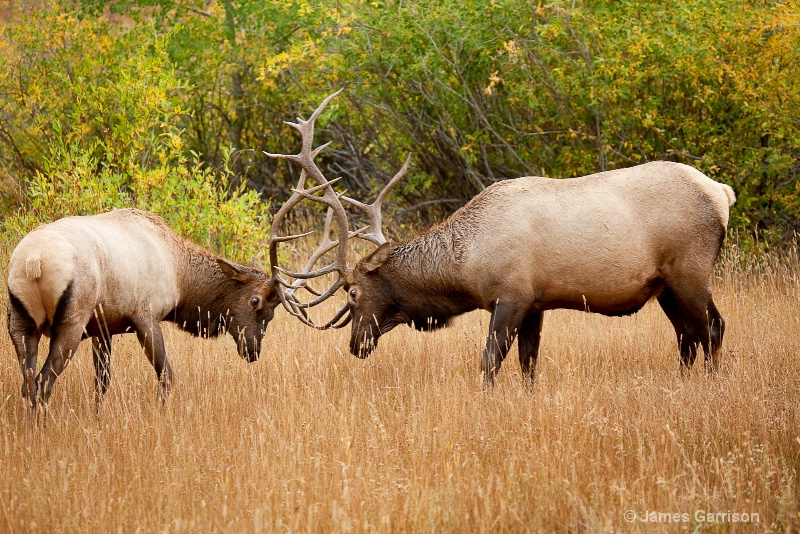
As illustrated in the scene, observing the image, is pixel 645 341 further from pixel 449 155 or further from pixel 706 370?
pixel 449 155

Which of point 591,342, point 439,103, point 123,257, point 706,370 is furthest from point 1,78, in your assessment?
point 706,370

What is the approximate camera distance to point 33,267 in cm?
553

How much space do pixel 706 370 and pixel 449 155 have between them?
6561mm

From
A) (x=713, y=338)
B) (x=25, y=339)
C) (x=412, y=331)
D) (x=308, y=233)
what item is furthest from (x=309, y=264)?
(x=713, y=338)

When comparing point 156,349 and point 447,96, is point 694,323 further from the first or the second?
point 447,96

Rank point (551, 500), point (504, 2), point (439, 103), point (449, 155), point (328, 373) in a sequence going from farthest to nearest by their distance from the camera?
point (449, 155)
point (439, 103)
point (504, 2)
point (328, 373)
point (551, 500)

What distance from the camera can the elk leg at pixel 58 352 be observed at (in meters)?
5.73

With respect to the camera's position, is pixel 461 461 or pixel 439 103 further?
pixel 439 103

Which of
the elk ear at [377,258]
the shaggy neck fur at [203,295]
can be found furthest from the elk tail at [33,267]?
the elk ear at [377,258]

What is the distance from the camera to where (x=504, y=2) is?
10.6 meters

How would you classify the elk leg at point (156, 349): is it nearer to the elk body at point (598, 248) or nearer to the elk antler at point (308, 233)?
the elk antler at point (308, 233)

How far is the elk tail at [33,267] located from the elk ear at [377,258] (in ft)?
8.13

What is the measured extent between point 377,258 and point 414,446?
2278mm

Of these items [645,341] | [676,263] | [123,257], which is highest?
[123,257]
